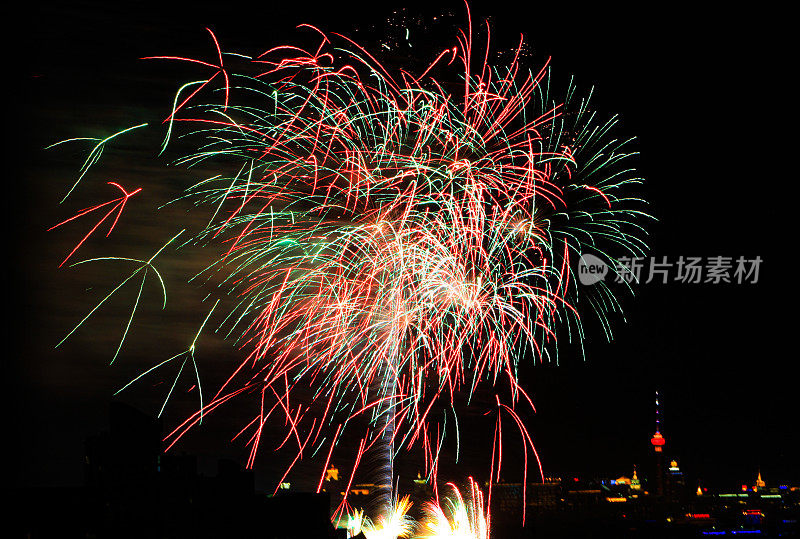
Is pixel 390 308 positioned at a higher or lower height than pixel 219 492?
higher

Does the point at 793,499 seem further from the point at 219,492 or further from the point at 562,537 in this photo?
the point at 219,492

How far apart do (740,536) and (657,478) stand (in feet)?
93.2

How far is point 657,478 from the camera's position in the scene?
Result: 14188cm

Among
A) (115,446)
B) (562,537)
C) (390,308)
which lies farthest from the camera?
(562,537)

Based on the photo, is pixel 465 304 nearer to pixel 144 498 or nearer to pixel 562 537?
pixel 144 498

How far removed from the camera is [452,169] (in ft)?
50.3

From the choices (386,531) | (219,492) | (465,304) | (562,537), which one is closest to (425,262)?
(465,304)

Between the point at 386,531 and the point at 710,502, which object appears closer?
the point at 386,531

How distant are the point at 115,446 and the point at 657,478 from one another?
5325 inches

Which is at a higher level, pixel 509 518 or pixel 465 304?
pixel 465 304

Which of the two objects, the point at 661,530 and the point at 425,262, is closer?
the point at 425,262

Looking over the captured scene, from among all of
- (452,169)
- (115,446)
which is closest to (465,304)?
(452,169)

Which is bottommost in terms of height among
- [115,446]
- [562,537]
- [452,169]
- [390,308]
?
[562,537]

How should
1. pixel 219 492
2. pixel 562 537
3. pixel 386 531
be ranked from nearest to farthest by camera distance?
1. pixel 386 531
2. pixel 219 492
3. pixel 562 537
